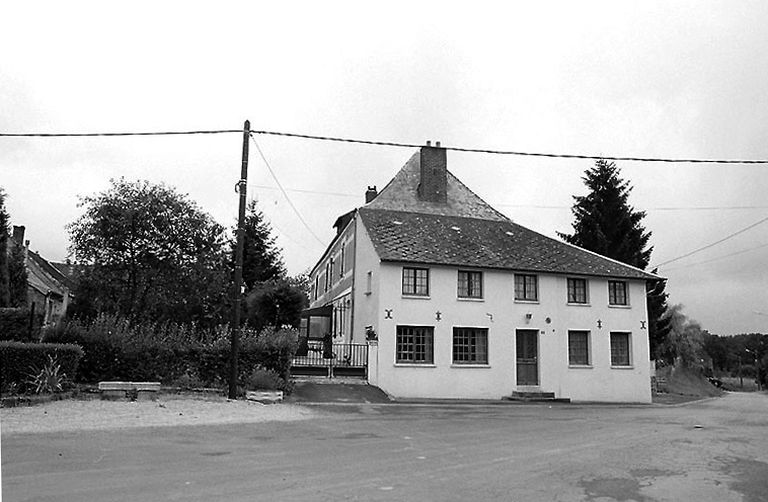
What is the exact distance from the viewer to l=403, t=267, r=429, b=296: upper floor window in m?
25.4

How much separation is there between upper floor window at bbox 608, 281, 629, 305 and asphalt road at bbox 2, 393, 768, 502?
13885mm

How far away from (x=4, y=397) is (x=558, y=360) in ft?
66.0

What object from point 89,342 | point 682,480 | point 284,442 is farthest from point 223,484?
point 89,342

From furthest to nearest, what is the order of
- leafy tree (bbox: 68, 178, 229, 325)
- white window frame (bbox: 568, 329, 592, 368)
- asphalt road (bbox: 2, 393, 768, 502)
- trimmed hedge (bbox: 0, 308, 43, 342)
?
white window frame (bbox: 568, 329, 592, 368), leafy tree (bbox: 68, 178, 229, 325), trimmed hedge (bbox: 0, 308, 43, 342), asphalt road (bbox: 2, 393, 768, 502)

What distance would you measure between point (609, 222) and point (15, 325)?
3397 centimetres

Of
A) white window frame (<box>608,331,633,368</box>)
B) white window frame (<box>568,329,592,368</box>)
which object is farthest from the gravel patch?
white window frame (<box>608,331,633,368</box>)

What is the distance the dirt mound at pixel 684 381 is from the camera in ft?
Answer: 147

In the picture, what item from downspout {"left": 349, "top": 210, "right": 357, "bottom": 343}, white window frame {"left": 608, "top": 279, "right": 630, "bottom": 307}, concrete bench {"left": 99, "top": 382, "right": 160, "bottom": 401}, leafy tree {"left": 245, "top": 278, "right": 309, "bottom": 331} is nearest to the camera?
concrete bench {"left": 99, "top": 382, "right": 160, "bottom": 401}

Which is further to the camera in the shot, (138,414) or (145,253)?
(145,253)

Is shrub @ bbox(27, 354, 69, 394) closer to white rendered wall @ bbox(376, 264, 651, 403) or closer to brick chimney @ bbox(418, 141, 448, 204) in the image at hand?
white rendered wall @ bbox(376, 264, 651, 403)

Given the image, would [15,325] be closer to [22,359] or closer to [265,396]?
[22,359]

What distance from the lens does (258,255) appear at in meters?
47.2

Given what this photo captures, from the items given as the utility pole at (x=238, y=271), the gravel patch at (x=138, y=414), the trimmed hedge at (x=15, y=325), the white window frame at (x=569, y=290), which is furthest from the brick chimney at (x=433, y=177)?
the trimmed hedge at (x=15, y=325)

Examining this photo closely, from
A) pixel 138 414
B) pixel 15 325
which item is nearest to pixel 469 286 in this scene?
pixel 138 414
